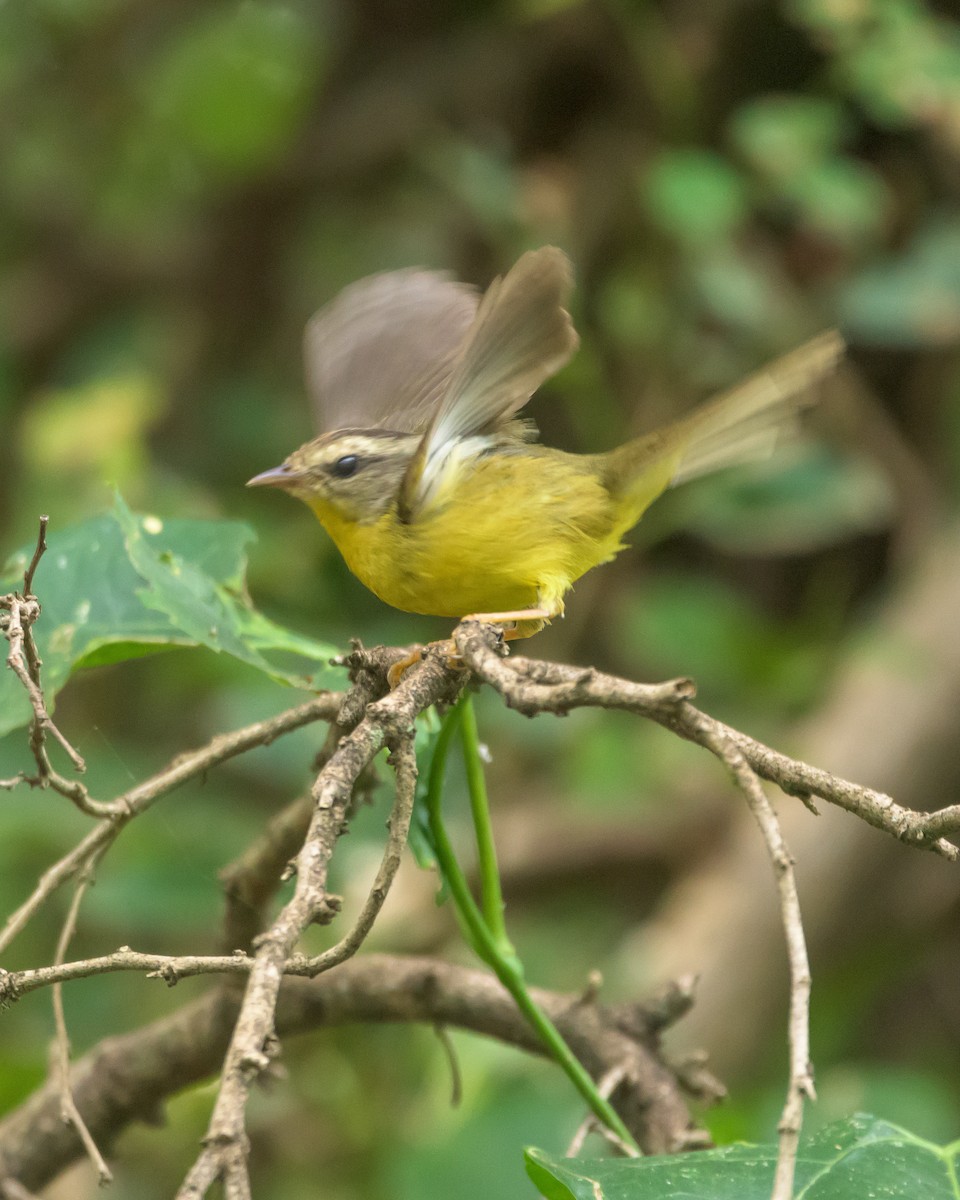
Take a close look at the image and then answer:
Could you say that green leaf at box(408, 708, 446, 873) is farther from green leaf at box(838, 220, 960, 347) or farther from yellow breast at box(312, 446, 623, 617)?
green leaf at box(838, 220, 960, 347)

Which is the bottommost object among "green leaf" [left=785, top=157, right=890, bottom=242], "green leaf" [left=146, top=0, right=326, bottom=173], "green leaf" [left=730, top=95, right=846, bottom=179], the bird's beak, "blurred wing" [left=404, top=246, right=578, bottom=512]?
the bird's beak

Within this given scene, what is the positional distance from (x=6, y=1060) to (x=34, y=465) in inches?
85.6

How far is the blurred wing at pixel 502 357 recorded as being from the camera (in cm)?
146

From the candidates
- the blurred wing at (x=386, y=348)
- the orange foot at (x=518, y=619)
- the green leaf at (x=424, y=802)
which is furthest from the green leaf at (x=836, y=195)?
the green leaf at (x=424, y=802)

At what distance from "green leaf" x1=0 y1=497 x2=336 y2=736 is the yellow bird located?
18 centimetres

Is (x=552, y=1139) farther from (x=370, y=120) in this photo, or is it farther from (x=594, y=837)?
(x=370, y=120)

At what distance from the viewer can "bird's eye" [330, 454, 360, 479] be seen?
6.92 ft

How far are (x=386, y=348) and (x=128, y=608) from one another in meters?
0.78

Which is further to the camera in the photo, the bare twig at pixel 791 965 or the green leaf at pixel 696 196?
the green leaf at pixel 696 196

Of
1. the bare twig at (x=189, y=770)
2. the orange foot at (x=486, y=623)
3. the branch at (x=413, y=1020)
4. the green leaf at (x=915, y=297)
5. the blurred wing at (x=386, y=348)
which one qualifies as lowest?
the branch at (x=413, y=1020)

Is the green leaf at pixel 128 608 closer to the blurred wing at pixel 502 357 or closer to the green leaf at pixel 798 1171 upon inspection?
the blurred wing at pixel 502 357

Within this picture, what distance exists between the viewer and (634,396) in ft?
14.1

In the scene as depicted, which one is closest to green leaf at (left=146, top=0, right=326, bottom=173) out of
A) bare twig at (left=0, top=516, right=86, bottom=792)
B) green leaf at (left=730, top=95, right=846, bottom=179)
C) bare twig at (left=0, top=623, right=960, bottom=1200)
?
green leaf at (left=730, top=95, right=846, bottom=179)

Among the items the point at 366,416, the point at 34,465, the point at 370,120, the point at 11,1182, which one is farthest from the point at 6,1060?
the point at 370,120
